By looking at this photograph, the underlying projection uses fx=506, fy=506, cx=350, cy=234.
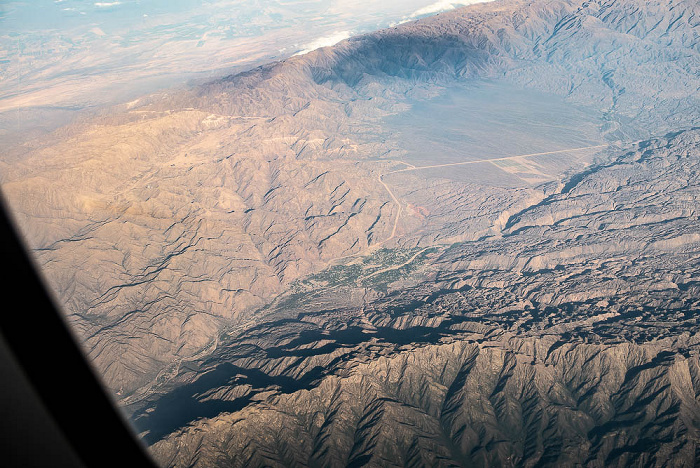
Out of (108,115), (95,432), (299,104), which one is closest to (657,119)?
(299,104)

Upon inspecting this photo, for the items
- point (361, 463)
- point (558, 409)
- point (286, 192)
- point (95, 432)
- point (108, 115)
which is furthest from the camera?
point (108, 115)

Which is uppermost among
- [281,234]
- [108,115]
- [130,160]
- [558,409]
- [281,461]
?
[108,115]

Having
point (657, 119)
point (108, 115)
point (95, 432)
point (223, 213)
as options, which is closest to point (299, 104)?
point (108, 115)

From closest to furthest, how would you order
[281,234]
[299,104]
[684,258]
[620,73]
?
[684,258], [281,234], [299,104], [620,73]

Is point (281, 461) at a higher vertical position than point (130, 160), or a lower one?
lower

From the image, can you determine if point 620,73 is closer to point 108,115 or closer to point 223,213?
point 223,213

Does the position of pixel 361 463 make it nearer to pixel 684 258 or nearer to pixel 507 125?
pixel 684 258

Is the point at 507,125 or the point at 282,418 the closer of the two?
the point at 282,418
